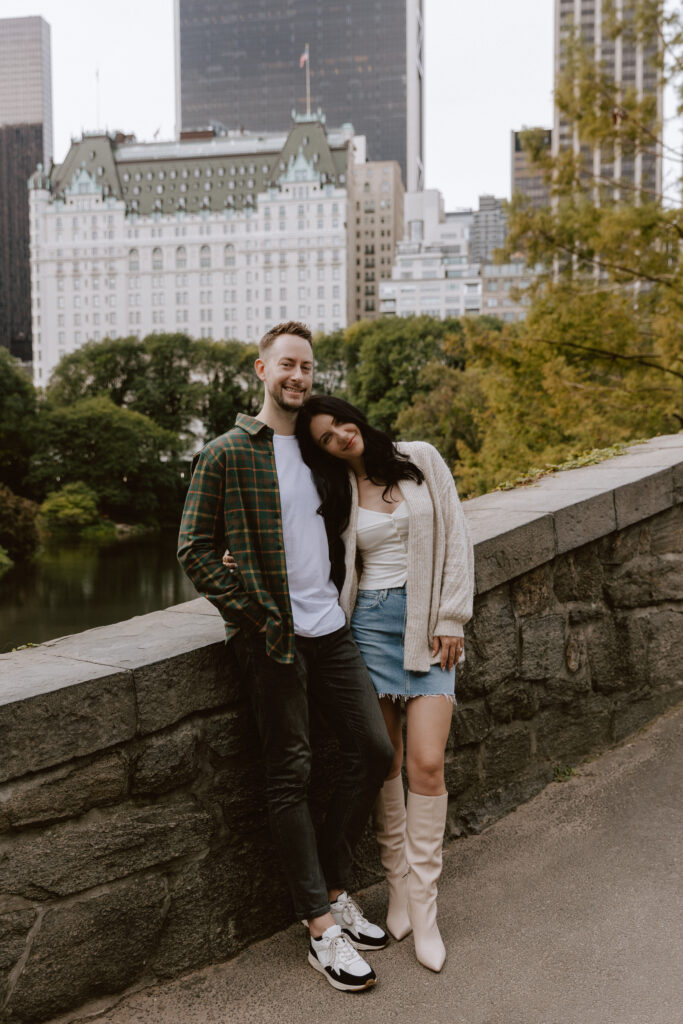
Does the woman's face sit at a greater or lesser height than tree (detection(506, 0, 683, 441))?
lesser

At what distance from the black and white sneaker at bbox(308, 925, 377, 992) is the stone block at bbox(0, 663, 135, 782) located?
2.71ft

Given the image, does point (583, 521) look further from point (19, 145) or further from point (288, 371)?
point (19, 145)

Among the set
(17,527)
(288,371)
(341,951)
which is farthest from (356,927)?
(17,527)

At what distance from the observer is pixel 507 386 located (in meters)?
13.7

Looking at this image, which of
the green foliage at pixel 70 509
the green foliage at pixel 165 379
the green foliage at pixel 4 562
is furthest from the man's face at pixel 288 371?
the green foliage at pixel 165 379

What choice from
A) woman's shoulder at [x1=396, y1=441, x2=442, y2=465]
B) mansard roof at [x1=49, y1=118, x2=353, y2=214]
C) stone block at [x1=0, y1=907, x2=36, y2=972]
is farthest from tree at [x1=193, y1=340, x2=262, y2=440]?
stone block at [x1=0, y1=907, x2=36, y2=972]

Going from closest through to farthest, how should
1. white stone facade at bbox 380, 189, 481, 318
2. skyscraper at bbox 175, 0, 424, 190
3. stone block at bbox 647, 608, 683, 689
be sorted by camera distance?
stone block at bbox 647, 608, 683, 689 < white stone facade at bbox 380, 189, 481, 318 < skyscraper at bbox 175, 0, 424, 190

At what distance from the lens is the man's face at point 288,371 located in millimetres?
2818

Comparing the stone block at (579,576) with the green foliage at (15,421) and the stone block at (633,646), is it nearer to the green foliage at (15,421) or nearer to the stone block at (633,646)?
the stone block at (633,646)

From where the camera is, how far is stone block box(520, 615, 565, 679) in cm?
376

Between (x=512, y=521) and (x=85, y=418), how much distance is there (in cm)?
5485

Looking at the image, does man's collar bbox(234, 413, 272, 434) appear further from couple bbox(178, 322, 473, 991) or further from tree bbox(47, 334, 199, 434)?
tree bbox(47, 334, 199, 434)

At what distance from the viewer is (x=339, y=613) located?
280 cm

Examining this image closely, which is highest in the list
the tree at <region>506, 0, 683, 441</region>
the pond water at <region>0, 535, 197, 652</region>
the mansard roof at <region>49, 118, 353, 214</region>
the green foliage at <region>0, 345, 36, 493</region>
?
the mansard roof at <region>49, 118, 353, 214</region>
